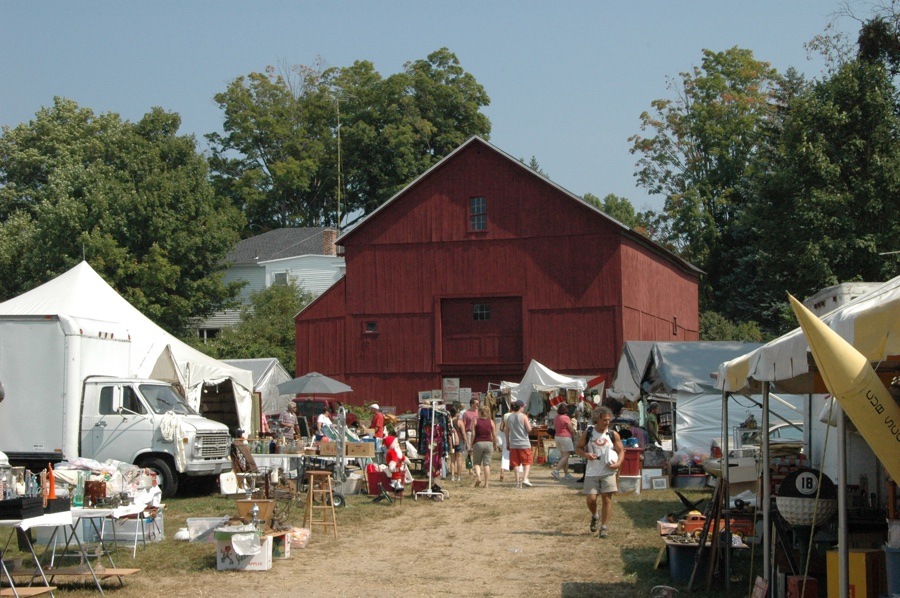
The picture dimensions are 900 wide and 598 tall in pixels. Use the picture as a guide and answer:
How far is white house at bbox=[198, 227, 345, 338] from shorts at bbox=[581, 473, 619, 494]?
149 ft

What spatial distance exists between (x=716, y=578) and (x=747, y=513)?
0.89 m

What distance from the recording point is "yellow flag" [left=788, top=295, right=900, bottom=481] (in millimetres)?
5797

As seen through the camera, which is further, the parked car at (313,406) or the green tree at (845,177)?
the parked car at (313,406)

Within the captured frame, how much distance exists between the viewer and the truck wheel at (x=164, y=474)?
18734 mm

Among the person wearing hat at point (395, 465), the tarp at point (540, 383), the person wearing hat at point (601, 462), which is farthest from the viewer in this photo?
the tarp at point (540, 383)

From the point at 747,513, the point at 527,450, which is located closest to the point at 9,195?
the point at 527,450

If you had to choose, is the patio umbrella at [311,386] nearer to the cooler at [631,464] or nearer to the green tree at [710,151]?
the cooler at [631,464]

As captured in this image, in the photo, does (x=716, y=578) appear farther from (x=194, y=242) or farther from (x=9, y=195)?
(x=9, y=195)

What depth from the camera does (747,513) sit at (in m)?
11.0

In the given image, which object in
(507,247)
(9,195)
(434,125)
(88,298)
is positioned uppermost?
(434,125)

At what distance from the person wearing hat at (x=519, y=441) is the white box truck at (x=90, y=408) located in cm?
534

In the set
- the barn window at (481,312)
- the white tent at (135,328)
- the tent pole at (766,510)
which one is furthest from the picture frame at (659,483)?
the barn window at (481,312)

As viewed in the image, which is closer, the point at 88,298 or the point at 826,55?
the point at 88,298

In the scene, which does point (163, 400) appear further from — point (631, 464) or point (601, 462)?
point (601, 462)
